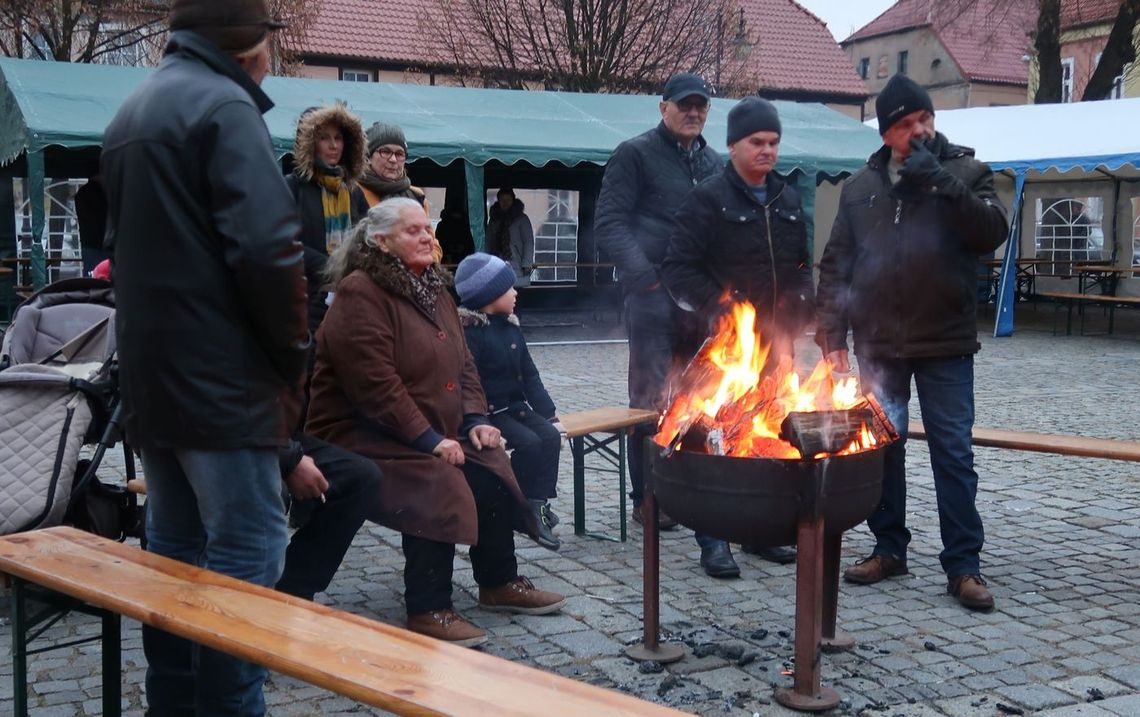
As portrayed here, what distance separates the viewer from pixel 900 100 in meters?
5.05

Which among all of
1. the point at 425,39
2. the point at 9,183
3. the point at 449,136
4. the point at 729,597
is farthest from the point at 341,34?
the point at 729,597

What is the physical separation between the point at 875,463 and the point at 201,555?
7.03 feet

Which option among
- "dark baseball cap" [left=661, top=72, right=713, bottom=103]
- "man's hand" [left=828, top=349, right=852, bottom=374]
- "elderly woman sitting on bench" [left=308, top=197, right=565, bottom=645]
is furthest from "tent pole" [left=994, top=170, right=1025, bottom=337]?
"elderly woman sitting on bench" [left=308, top=197, right=565, bottom=645]

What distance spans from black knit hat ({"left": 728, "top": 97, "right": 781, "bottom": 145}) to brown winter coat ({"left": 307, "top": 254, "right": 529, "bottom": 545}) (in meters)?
1.50

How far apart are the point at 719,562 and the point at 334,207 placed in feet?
7.58

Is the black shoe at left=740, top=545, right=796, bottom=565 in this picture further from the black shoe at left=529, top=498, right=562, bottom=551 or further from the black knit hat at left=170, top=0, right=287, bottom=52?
the black knit hat at left=170, top=0, right=287, bottom=52

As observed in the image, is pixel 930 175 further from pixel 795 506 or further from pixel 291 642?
pixel 291 642

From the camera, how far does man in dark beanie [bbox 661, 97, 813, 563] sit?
546cm

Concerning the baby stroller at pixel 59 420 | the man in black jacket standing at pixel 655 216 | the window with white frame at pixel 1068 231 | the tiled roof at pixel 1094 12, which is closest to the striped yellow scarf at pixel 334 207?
the baby stroller at pixel 59 420

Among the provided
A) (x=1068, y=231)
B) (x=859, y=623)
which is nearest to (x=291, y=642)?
(x=859, y=623)

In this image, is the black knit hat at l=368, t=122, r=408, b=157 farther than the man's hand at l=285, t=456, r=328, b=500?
Yes

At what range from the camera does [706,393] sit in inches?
180

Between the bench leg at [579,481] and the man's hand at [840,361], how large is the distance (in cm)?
131

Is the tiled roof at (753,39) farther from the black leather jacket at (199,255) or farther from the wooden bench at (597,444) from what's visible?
the black leather jacket at (199,255)
